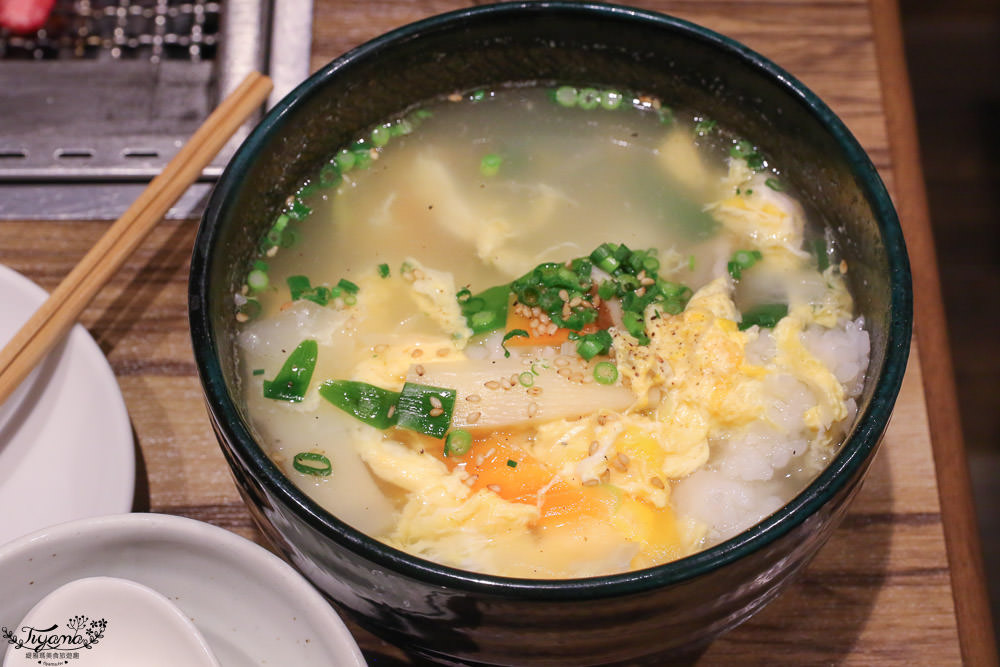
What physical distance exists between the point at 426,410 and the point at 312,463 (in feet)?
0.57

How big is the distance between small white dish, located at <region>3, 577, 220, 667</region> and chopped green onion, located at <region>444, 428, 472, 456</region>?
401 mm

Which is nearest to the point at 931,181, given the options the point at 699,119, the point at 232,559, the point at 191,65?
the point at 699,119

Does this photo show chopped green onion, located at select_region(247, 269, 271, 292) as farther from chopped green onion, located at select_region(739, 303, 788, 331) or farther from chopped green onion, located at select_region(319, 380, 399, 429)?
chopped green onion, located at select_region(739, 303, 788, 331)

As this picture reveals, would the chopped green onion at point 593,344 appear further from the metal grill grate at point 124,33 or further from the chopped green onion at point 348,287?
the metal grill grate at point 124,33

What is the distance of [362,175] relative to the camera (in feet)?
5.35

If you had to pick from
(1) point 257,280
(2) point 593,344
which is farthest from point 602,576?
(1) point 257,280

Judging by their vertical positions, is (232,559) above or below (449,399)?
below

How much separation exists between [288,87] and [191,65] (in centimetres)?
27

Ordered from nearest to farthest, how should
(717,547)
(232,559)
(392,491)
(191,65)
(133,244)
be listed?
(717,547) < (232,559) < (392,491) < (133,244) < (191,65)

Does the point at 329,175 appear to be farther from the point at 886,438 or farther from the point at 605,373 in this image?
the point at 886,438

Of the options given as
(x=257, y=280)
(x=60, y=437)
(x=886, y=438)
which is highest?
(x=257, y=280)

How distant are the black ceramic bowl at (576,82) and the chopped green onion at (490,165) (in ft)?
0.44

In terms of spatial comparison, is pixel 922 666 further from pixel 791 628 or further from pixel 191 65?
pixel 191 65

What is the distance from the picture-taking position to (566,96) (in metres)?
1.70
